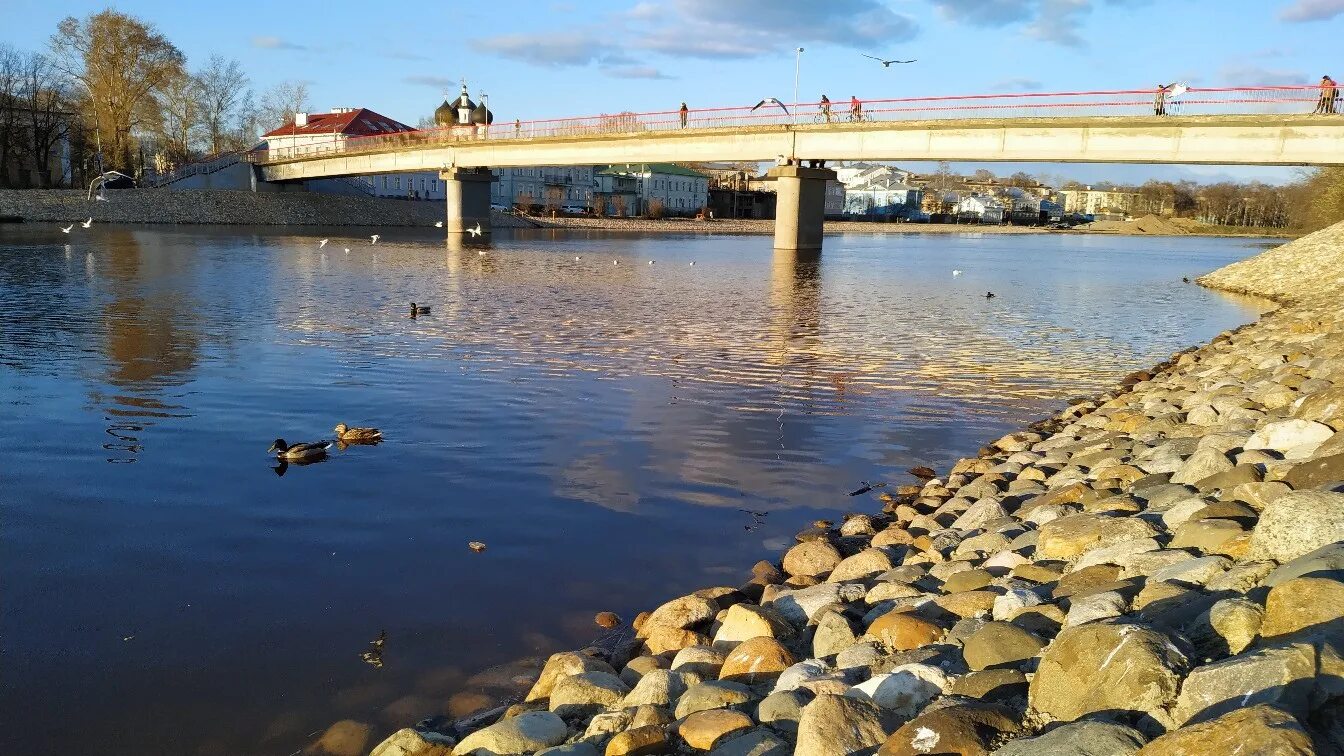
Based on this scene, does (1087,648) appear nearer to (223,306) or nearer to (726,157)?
(223,306)

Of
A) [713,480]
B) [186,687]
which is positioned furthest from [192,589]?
[713,480]

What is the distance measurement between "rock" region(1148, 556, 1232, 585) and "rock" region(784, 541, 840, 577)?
111 inches

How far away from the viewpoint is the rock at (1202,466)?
6844 mm

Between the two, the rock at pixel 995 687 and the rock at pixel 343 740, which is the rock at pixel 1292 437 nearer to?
the rock at pixel 995 687

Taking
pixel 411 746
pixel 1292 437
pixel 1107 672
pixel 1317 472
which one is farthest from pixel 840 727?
pixel 1292 437

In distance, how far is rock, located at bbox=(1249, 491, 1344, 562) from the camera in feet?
14.4

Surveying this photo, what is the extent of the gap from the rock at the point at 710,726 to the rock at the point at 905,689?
20.6 inches

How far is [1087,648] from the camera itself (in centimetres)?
376

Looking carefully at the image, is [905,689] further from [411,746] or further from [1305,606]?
[411,746]

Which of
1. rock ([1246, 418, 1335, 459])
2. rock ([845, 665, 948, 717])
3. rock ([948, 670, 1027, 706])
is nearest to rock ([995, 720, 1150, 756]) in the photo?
rock ([948, 670, 1027, 706])

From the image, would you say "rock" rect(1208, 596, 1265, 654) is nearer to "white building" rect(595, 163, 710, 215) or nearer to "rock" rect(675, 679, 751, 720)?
"rock" rect(675, 679, 751, 720)

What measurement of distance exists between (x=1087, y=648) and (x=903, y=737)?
32.5 inches

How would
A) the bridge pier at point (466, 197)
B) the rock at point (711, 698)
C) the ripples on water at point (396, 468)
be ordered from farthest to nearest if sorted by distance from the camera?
the bridge pier at point (466, 197)
the ripples on water at point (396, 468)
the rock at point (711, 698)

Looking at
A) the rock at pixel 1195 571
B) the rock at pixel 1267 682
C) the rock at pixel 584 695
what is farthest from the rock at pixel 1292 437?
the rock at pixel 584 695
